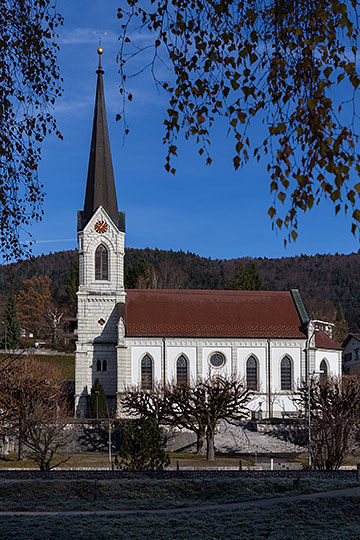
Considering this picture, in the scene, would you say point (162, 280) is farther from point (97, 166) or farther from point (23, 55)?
point (23, 55)

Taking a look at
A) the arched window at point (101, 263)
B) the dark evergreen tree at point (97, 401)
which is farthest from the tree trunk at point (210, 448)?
the arched window at point (101, 263)

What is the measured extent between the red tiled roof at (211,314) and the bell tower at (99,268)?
226 centimetres

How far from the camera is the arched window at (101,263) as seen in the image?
68.4 meters

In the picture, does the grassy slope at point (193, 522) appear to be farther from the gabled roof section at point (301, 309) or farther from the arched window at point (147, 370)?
the gabled roof section at point (301, 309)

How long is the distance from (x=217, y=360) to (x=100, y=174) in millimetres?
20371

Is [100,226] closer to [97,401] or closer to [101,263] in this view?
[101,263]

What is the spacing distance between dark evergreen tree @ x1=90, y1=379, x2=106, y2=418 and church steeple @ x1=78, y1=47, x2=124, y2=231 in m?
15.0

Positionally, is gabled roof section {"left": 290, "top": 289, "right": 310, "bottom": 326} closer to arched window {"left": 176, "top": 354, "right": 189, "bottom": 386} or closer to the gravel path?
arched window {"left": 176, "top": 354, "right": 189, "bottom": 386}

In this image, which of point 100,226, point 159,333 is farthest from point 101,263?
point 159,333

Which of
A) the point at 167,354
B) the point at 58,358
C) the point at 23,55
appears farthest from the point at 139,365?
the point at 23,55

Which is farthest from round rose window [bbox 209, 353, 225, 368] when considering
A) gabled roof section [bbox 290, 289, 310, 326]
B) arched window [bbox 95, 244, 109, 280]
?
arched window [bbox 95, 244, 109, 280]

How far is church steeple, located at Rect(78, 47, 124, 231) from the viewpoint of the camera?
68688mm

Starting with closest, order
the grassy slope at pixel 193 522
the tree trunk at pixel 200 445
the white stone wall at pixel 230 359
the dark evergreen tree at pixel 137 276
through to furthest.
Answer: the grassy slope at pixel 193 522, the tree trunk at pixel 200 445, the white stone wall at pixel 230 359, the dark evergreen tree at pixel 137 276

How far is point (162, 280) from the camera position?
132m
